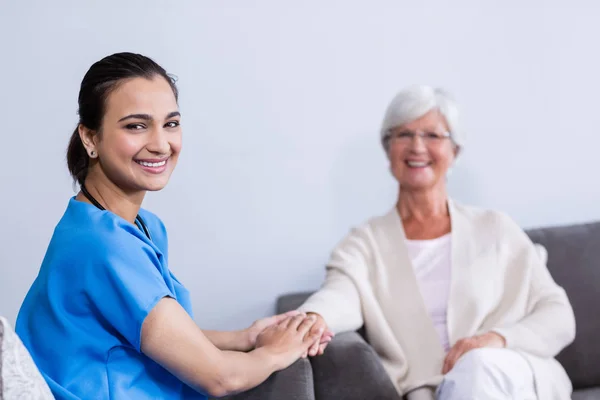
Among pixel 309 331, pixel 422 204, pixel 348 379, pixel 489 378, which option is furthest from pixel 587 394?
pixel 309 331

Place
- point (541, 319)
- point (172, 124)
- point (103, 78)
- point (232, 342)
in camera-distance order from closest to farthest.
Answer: point (103, 78), point (172, 124), point (232, 342), point (541, 319)

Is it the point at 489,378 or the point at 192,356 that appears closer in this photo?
the point at 192,356

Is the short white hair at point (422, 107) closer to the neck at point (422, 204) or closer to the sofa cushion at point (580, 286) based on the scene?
the neck at point (422, 204)

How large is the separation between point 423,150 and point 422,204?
0.62 feet

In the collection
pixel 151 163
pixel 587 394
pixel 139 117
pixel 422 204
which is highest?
pixel 139 117

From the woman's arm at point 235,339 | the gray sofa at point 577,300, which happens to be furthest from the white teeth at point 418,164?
the woman's arm at point 235,339

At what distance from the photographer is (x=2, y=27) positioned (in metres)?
2.70

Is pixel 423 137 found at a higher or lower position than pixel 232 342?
higher

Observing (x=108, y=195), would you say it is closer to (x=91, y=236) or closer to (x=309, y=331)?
(x=91, y=236)

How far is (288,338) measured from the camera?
6.70ft

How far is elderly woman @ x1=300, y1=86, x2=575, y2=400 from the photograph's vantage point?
232cm

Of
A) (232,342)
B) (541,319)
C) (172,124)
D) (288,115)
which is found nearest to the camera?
(172,124)

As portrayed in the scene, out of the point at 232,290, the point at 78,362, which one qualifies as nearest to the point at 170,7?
the point at 232,290

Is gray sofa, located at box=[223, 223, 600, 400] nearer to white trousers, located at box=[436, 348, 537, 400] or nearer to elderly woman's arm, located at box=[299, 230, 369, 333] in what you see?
elderly woman's arm, located at box=[299, 230, 369, 333]
